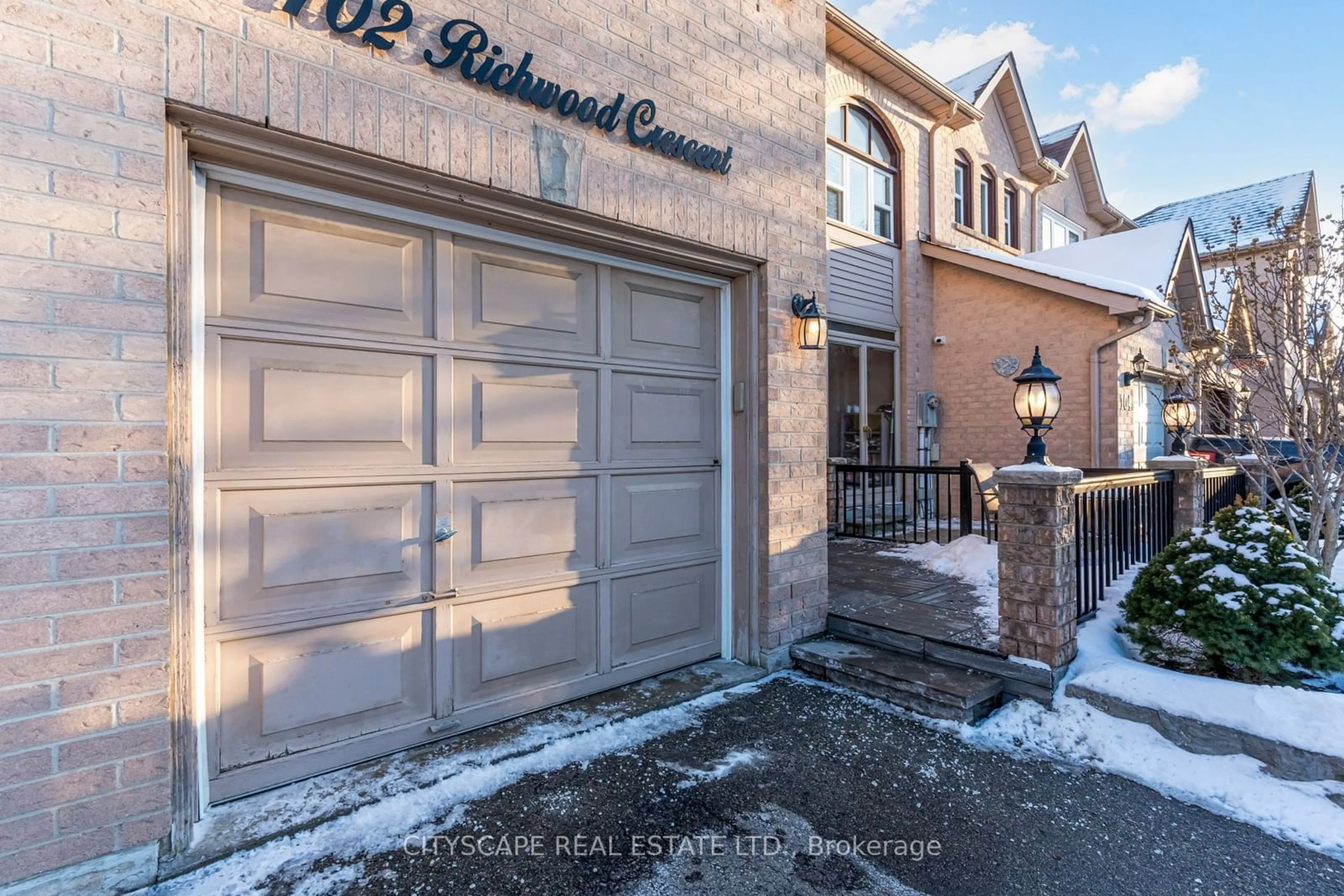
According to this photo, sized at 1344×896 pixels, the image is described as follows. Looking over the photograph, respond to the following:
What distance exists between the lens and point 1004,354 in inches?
350

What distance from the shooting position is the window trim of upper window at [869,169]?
27.9 ft

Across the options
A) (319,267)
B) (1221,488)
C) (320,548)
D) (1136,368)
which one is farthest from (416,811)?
(1136,368)

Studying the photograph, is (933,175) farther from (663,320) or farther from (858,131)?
(663,320)

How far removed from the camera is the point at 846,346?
854 centimetres

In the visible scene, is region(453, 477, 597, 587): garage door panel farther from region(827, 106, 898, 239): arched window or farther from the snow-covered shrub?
region(827, 106, 898, 239): arched window

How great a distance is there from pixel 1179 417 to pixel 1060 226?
8.54 metres

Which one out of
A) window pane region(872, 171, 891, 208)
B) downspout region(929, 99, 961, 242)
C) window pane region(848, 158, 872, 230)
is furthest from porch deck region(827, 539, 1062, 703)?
downspout region(929, 99, 961, 242)

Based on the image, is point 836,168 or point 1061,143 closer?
point 836,168

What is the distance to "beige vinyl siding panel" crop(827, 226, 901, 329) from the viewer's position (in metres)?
8.34

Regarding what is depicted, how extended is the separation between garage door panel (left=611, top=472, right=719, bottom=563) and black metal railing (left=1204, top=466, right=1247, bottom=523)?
5.50 metres

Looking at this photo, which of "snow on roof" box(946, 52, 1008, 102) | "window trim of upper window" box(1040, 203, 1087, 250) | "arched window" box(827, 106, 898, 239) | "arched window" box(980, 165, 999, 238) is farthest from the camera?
"window trim of upper window" box(1040, 203, 1087, 250)

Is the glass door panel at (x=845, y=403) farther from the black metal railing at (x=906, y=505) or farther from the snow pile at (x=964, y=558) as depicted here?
the snow pile at (x=964, y=558)

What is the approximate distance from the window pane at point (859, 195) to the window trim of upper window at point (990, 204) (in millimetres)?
3245

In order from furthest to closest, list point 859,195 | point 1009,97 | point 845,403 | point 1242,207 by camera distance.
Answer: point 1242,207
point 1009,97
point 859,195
point 845,403
